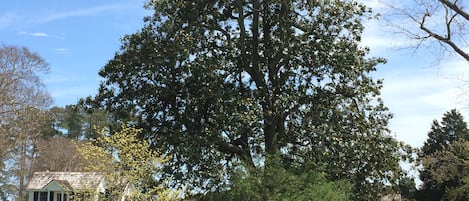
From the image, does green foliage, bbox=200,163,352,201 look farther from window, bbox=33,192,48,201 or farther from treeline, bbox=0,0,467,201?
window, bbox=33,192,48,201

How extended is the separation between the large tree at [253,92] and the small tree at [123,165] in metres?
3.42

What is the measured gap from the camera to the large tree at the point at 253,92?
16906 millimetres

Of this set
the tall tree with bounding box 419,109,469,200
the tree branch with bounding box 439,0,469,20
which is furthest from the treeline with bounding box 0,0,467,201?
the tall tree with bounding box 419,109,469,200

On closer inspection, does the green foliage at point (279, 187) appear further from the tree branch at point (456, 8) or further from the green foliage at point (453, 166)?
the green foliage at point (453, 166)

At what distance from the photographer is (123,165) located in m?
12.5

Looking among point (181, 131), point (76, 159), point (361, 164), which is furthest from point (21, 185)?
point (361, 164)

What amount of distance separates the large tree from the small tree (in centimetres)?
342

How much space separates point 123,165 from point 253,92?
615 centimetres

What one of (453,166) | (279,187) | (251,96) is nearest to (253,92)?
(251,96)

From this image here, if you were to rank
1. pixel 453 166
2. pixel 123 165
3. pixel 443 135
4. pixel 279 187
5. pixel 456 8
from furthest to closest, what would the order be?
pixel 443 135
pixel 453 166
pixel 456 8
pixel 279 187
pixel 123 165

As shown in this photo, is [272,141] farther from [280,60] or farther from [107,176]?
[107,176]

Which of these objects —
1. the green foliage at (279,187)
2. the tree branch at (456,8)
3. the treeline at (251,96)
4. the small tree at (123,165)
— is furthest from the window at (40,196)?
the tree branch at (456,8)

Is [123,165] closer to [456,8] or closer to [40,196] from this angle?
[456,8]

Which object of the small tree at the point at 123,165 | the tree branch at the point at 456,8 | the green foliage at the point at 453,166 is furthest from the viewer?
the green foliage at the point at 453,166
